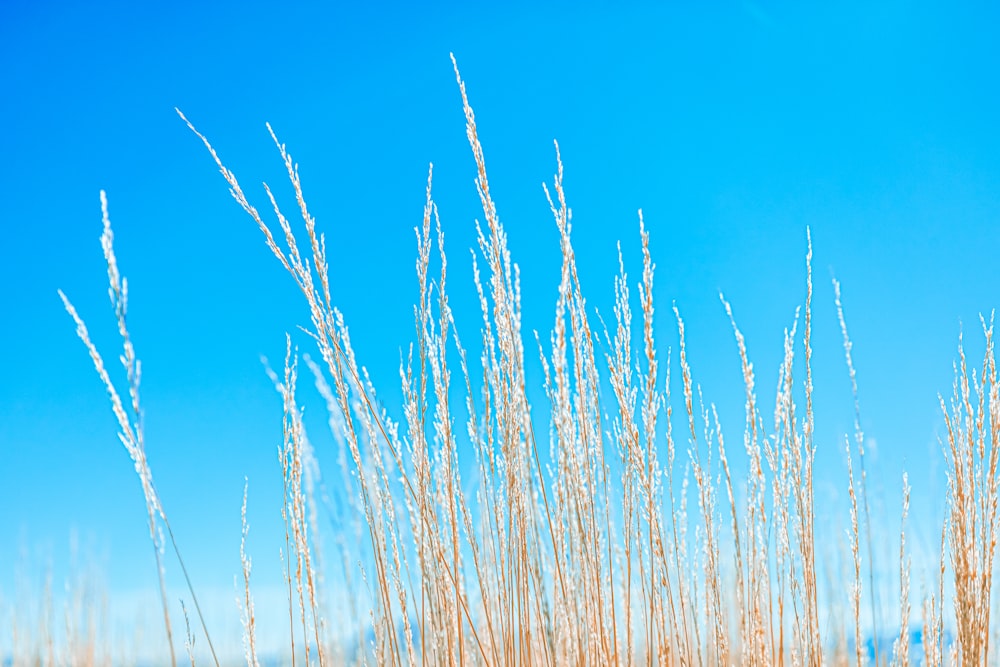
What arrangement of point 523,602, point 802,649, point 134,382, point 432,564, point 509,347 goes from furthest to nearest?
1. point 802,649
2. point 523,602
3. point 509,347
4. point 432,564
5. point 134,382

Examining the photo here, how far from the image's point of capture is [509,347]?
5.12 feet

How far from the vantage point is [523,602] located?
167cm

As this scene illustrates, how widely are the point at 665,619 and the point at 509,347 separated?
68 cm

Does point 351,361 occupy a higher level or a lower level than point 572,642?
higher

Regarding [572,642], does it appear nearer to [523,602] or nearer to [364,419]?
[523,602]

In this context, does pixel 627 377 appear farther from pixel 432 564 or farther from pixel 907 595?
pixel 907 595

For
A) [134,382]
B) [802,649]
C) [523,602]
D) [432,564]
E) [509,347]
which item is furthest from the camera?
[802,649]

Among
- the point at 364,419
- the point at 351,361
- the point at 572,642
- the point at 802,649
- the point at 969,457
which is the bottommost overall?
the point at 802,649

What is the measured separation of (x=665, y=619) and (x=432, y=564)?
1.95 ft

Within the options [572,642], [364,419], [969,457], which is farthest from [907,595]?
[364,419]

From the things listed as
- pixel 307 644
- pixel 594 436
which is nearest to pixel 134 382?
pixel 307 644

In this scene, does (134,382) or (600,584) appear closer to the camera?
(134,382)

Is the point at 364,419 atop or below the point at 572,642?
atop

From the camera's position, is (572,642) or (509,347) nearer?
(572,642)
